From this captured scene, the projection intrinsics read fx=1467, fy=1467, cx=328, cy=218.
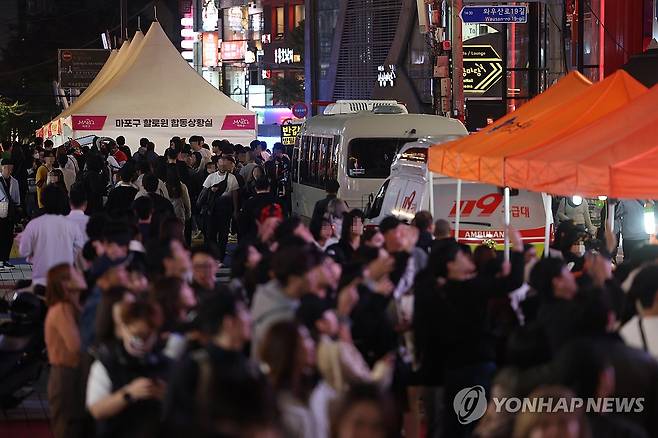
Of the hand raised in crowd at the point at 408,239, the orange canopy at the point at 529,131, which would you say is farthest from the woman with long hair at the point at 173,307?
the orange canopy at the point at 529,131

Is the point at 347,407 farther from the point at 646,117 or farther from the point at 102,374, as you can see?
the point at 646,117

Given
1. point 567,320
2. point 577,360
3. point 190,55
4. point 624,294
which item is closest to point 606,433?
→ point 577,360

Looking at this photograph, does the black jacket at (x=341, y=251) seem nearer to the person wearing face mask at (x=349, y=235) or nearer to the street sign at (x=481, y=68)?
the person wearing face mask at (x=349, y=235)

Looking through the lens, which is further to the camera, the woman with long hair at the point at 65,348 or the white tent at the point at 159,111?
the white tent at the point at 159,111

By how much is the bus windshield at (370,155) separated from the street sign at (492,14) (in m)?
4.08

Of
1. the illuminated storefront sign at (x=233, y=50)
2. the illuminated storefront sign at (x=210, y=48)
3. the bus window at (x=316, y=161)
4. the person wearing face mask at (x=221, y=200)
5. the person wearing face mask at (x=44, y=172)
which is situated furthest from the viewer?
the illuminated storefront sign at (x=210, y=48)

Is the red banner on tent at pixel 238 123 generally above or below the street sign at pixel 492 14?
below

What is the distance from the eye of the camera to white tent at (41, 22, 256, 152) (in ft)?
102

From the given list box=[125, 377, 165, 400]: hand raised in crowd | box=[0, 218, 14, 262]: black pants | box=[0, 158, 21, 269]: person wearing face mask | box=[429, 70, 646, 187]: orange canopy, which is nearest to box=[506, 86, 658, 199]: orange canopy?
box=[429, 70, 646, 187]: orange canopy

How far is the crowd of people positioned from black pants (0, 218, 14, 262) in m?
7.77

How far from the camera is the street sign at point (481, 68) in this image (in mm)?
39625

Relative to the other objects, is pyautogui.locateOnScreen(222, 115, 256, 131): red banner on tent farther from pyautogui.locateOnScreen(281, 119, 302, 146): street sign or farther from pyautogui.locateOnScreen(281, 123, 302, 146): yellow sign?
pyautogui.locateOnScreen(281, 123, 302, 146): yellow sign

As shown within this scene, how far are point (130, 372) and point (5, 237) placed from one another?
15.2 m

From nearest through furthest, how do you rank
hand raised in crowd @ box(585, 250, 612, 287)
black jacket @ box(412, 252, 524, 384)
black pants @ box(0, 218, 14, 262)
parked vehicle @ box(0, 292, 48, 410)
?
black jacket @ box(412, 252, 524, 384)
hand raised in crowd @ box(585, 250, 612, 287)
parked vehicle @ box(0, 292, 48, 410)
black pants @ box(0, 218, 14, 262)
